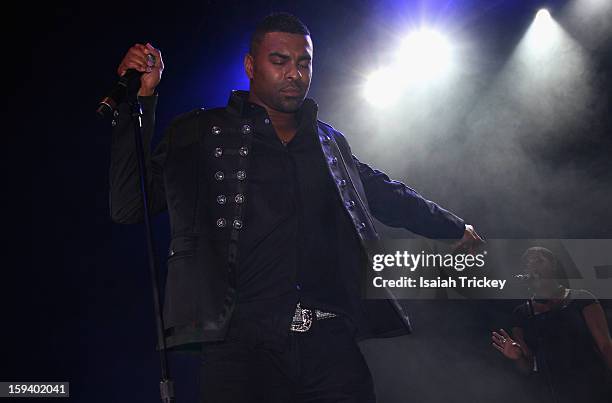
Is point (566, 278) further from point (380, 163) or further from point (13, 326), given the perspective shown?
point (13, 326)

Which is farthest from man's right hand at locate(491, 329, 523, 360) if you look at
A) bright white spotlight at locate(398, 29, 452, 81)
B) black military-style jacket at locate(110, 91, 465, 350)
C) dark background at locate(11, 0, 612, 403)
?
black military-style jacket at locate(110, 91, 465, 350)

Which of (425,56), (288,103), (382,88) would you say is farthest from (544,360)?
(288,103)

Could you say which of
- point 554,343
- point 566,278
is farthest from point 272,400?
point 566,278

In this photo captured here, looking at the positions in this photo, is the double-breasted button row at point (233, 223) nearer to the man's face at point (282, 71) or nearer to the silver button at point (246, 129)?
the silver button at point (246, 129)

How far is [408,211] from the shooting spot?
2633 mm

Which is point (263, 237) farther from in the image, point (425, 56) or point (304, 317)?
point (425, 56)

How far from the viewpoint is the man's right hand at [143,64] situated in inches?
78.6

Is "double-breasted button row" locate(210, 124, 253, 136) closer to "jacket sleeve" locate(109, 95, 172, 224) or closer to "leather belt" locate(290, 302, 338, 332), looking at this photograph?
"jacket sleeve" locate(109, 95, 172, 224)

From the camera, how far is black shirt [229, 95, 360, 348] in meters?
1.99

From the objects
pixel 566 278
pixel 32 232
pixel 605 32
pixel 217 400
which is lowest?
pixel 217 400

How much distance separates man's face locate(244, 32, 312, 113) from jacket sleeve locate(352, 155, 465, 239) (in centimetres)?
42

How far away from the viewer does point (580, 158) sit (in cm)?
574

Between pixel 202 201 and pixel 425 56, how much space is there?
427cm

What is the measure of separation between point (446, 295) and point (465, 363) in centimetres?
62
